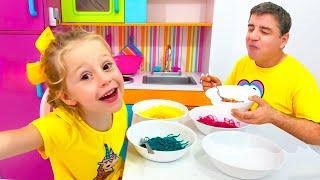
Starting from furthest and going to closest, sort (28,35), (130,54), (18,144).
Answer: (130,54), (28,35), (18,144)

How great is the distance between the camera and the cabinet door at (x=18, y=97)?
1960 mm

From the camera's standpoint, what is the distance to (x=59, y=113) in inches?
38.5

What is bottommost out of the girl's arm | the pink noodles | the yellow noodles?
the yellow noodles

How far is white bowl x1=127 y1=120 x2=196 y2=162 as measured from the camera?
35.2 inches

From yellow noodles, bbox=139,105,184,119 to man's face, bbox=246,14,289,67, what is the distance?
558 millimetres

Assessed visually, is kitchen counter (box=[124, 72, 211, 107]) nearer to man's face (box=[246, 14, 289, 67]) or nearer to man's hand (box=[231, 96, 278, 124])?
man's face (box=[246, 14, 289, 67])

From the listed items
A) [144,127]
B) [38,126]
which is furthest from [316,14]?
[38,126]

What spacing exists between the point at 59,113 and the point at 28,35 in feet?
3.97

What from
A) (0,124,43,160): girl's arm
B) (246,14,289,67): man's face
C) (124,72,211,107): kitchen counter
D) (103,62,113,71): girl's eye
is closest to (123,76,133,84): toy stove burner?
(124,72,211,107): kitchen counter

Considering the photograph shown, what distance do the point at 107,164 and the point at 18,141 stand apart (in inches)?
14.8

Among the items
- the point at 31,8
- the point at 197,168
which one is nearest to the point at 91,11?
the point at 31,8

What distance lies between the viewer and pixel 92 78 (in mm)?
920

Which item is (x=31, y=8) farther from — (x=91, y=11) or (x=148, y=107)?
(x=148, y=107)

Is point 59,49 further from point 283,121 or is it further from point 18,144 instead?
point 283,121
